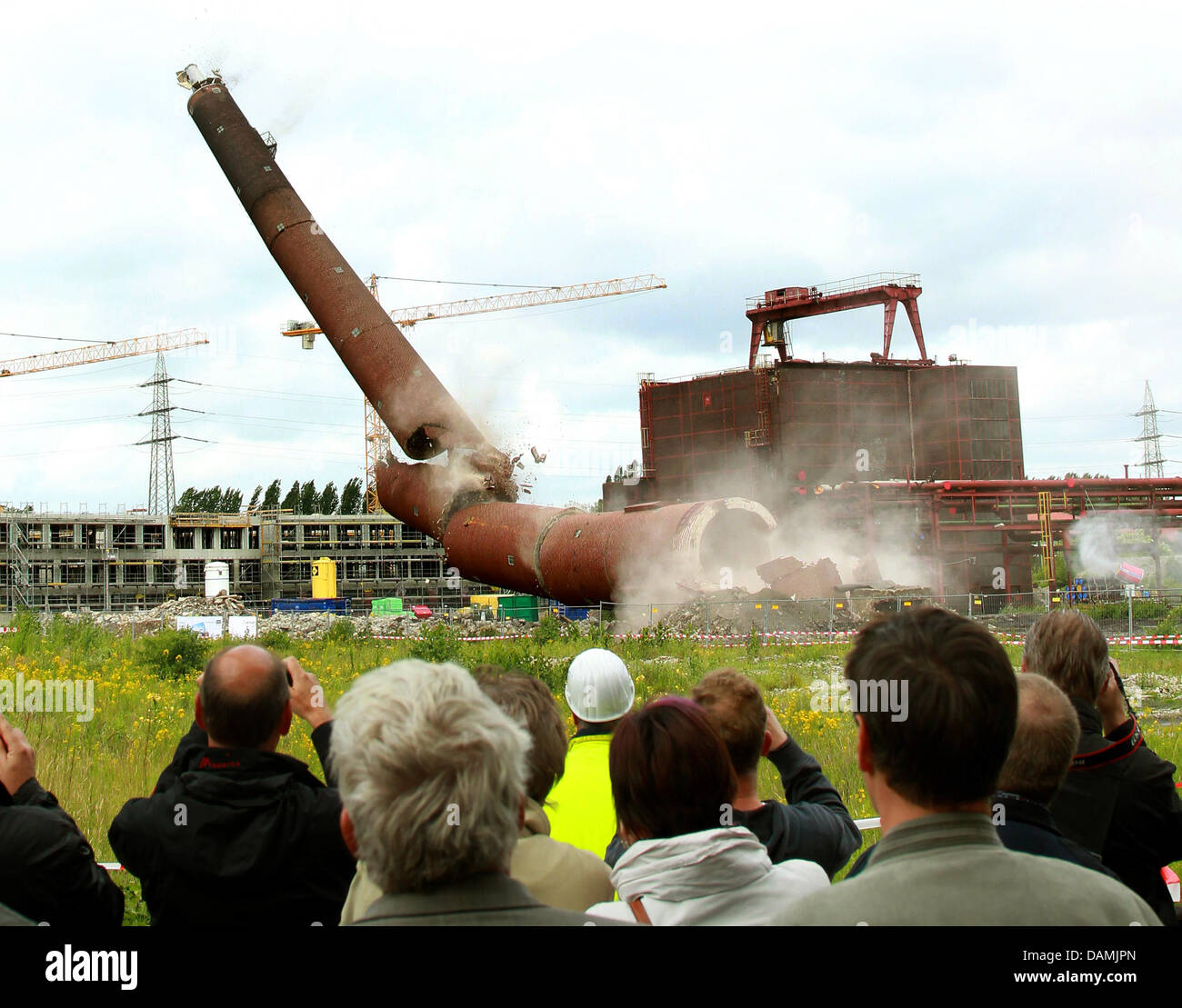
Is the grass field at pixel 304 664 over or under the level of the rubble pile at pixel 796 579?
under

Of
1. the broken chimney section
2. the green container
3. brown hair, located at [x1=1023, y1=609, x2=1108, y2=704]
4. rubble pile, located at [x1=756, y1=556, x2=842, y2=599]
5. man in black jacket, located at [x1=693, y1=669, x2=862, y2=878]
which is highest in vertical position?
the broken chimney section

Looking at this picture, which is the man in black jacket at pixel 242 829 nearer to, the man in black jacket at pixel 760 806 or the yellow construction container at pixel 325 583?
the man in black jacket at pixel 760 806

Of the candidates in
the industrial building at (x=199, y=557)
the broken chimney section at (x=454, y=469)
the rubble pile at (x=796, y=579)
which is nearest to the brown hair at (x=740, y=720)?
the broken chimney section at (x=454, y=469)

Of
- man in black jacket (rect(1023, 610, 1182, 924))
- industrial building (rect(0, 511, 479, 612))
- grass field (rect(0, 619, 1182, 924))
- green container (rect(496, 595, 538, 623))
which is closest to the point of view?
man in black jacket (rect(1023, 610, 1182, 924))

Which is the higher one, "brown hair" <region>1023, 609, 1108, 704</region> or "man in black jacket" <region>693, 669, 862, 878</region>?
"brown hair" <region>1023, 609, 1108, 704</region>

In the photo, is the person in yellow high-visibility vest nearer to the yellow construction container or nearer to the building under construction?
the building under construction

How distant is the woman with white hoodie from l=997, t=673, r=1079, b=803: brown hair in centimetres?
63

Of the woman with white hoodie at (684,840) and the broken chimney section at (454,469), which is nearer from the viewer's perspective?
the woman with white hoodie at (684,840)

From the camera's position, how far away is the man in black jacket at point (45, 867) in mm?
2723

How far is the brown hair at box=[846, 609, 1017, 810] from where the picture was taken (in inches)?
73.5

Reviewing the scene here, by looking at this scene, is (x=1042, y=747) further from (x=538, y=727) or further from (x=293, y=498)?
(x=293, y=498)

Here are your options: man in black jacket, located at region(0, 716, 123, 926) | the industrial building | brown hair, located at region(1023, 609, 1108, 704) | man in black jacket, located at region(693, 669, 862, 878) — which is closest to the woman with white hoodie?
man in black jacket, located at region(693, 669, 862, 878)

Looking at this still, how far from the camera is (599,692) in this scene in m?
3.62

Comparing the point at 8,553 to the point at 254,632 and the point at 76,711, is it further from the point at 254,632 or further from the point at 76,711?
the point at 76,711
